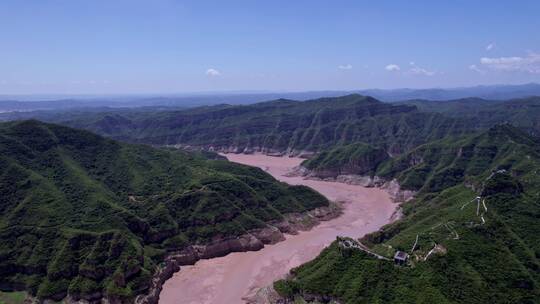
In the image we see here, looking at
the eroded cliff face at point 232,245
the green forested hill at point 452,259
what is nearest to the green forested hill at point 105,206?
the eroded cliff face at point 232,245

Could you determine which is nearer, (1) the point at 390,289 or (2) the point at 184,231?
(1) the point at 390,289

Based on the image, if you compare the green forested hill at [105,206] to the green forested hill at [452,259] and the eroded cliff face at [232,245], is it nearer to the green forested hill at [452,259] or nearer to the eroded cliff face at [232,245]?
the eroded cliff face at [232,245]

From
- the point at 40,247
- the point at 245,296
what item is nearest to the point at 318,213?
the point at 245,296

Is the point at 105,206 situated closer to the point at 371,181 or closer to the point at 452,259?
the point at 452,259

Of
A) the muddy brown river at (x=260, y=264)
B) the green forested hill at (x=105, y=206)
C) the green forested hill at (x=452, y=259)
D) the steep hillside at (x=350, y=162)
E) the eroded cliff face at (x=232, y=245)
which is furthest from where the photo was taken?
the steep hillside at (x=350, y=162)

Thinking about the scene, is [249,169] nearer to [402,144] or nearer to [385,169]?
[385,169]

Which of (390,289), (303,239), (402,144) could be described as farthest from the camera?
(402,144)

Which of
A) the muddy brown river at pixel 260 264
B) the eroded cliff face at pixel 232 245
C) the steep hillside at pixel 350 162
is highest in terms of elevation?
the steep hillside at pixel 350 162
